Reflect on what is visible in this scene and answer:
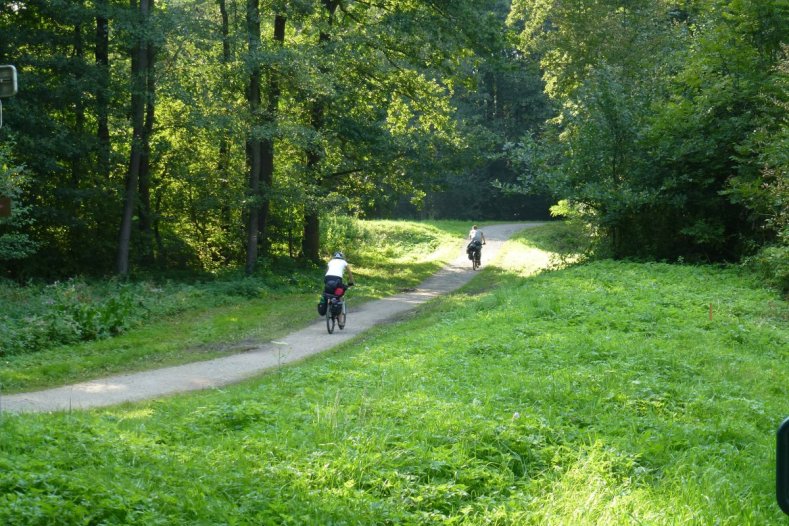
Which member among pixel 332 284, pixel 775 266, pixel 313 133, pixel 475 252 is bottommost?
pixel 475 252

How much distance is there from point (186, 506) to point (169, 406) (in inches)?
173

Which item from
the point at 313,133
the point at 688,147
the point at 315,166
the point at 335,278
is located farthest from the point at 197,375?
the point at 315,166

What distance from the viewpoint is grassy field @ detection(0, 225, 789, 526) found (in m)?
5.61

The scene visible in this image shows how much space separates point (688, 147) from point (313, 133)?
1169cm

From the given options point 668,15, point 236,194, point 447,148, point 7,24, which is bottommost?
point 236,194

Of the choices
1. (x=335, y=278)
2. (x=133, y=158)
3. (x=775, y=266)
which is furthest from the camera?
(x=133, y=158)

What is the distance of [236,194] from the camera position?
2656 centimetres

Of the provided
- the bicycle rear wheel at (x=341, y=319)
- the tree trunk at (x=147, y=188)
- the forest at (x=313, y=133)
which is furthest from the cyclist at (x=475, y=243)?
the bicycle rear wheel at (x=341, y=319)

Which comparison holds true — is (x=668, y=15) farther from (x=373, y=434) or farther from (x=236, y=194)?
(x=373, y=434)

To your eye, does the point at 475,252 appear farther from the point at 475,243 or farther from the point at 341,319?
the point at 341,319

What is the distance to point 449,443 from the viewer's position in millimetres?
7109

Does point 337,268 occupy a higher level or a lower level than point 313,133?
lower

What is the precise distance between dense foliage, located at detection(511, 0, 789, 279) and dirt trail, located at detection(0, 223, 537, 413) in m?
8.83

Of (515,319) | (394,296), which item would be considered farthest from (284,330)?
(394,296)
